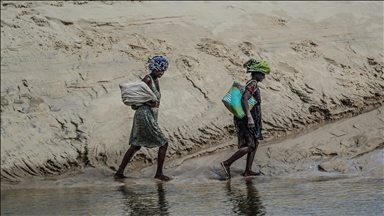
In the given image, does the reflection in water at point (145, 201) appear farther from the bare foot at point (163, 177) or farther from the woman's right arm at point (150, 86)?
the woman's right arm at point (150, 86)

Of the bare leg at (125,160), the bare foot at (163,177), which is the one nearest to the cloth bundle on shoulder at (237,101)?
the bare foot at (163,177)

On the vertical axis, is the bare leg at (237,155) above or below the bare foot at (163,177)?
above

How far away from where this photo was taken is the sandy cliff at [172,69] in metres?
9.08

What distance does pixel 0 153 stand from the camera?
29.6ft

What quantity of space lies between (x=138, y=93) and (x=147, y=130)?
436mm

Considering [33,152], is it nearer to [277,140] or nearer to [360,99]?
[277,140]

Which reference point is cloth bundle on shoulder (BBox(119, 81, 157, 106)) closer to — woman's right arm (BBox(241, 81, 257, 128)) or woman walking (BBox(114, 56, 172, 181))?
woman walking (BBox(114, 56, 172, 181))

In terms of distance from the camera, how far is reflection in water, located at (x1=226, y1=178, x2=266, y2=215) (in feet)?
20.1

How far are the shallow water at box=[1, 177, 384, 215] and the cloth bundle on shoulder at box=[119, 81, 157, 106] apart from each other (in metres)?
0.95

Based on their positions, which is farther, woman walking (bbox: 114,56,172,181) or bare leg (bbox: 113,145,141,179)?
bare leg (bbox: 113,145,141,179)

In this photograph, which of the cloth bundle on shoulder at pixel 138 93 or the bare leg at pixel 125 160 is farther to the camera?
the bare leg at pixel 125 160

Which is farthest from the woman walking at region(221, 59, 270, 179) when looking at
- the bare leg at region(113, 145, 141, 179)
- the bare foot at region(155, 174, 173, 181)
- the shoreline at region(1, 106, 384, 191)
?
the bare leg at region(113, 145, 141, 179)

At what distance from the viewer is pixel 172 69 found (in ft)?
32.2

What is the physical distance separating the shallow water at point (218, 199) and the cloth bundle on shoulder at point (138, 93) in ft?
3.12
